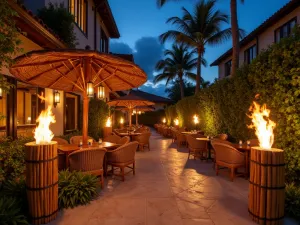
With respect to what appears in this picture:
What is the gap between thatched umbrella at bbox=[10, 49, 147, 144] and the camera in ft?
13.0

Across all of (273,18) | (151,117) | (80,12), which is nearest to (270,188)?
(80,12)

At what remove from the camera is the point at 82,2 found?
11.2 m

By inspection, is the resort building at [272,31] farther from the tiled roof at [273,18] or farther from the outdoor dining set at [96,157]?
the outdoor dining set at [96,157]

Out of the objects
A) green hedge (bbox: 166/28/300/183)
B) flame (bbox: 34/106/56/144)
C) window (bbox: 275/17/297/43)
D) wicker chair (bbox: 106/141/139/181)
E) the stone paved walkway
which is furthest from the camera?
window (bbox: 275/17/297/43)

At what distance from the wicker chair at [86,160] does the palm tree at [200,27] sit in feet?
43.3

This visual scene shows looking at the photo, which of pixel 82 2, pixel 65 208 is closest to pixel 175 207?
pixel 65 208

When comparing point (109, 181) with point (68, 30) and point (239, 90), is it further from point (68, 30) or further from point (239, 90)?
point (68, 30)

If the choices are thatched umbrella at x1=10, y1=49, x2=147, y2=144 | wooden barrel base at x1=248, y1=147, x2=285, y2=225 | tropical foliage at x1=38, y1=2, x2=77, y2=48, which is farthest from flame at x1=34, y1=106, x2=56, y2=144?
tropical foliage at x1=38, y1=2, x2=77, y2=48

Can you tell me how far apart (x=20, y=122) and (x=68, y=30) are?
3.53 m

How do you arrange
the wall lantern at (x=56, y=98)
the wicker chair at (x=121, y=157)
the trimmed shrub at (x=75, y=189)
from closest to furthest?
the trimmed shrub at (x=75, y=189), the wicker chair at (x=121, y=157), the wall lantern at (x=56, y=98)

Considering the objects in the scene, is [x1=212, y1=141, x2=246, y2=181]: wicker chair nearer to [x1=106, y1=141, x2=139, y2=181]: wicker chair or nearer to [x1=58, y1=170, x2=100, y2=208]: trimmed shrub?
[x1=106, y1=141, x2=139, y2=181]: wicker chair

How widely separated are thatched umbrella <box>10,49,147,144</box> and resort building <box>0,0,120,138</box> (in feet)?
1.41

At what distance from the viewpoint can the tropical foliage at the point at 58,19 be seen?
7.34 metres

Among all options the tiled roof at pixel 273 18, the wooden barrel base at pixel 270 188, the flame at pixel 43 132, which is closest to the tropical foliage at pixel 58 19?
the flame at pixel 43 132
